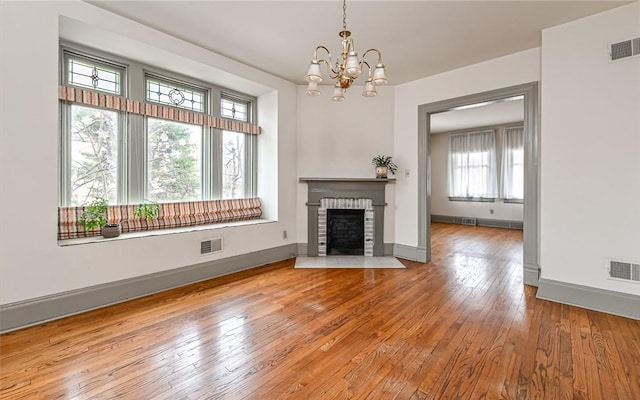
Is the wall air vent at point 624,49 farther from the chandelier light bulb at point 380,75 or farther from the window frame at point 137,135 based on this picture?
the window frame at point 137,135

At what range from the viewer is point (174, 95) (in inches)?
158

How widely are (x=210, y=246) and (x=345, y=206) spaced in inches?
89.6

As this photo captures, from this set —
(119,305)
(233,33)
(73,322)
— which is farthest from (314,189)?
(73,322)

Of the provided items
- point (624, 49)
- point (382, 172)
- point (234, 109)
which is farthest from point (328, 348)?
point (234, 109)

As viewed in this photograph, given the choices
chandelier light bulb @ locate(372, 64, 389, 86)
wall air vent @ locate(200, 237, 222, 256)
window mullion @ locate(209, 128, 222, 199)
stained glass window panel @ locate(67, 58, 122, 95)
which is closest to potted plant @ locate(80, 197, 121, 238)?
wall air vent @ locate(200, 237, 222, 256)

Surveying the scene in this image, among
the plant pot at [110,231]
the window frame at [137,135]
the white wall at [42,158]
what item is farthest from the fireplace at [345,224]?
the plant pot at [110,231]

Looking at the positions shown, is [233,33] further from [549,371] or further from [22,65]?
[549,371]

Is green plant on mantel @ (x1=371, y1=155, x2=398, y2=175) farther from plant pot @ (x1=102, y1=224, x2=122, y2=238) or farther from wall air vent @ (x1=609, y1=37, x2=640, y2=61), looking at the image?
plant pot @ (x1=102, y1=224, x2=122, y2=238)

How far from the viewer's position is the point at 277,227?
4.77 meters

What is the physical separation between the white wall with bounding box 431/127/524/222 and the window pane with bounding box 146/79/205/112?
776 centimetres

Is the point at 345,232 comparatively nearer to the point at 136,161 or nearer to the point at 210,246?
the point at 210,246

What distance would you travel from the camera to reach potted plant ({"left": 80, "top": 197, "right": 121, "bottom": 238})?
303cm

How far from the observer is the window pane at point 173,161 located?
379cm

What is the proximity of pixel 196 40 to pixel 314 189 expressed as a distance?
2689mm
